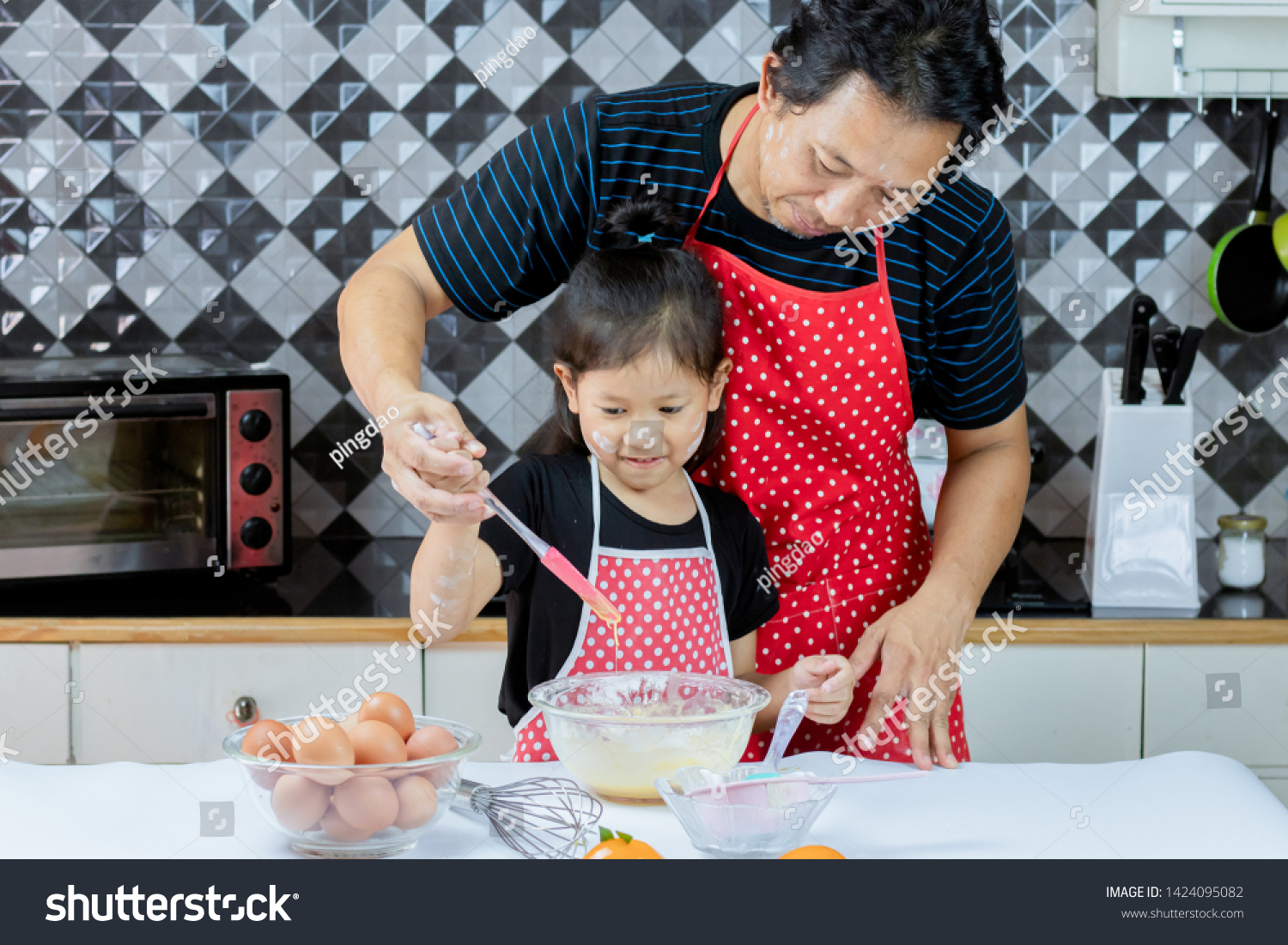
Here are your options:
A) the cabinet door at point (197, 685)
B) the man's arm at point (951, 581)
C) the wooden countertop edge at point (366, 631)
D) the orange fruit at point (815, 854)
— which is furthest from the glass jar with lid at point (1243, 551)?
the orange fruit at point (815, 854)

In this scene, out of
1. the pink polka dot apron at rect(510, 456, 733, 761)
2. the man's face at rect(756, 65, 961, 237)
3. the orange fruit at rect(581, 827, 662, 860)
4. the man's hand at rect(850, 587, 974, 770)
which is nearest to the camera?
the orange fruit at rect(581, 827, 662, 860)

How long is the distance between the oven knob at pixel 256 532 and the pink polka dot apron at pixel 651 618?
2.84 feet

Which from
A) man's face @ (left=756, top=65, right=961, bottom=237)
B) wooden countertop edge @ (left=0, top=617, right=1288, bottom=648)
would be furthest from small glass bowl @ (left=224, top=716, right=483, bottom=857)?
wooden countertop edge @ (left=0, top=617, right=1288, bottom=648)

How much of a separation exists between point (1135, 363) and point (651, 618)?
1075 millimetres

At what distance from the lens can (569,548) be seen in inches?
52.1

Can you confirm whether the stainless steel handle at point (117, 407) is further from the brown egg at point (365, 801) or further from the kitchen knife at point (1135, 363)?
the kitchen knife at point (1135, 363)

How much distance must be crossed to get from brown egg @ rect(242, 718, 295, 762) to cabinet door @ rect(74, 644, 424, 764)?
37.2 inches

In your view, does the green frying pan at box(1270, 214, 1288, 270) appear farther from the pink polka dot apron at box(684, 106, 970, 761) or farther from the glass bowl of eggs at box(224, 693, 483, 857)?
the glass bowl of eggs at box(224, 693, 483, 857)

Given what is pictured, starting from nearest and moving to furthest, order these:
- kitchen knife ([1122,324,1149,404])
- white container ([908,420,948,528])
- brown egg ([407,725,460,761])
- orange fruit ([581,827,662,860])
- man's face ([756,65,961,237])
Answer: orange fruit ([581,827,662,860]), brown egg ([407,725,460,761]), man's face ([756,65,961,237]), kitchen knife ([1122,324,1149,404]), white container ([908,420,948,528])

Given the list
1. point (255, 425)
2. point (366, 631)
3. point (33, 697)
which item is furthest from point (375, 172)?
point (33, 697)

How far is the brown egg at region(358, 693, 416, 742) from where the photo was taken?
950 mm

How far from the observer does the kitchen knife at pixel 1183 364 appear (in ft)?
6.18
